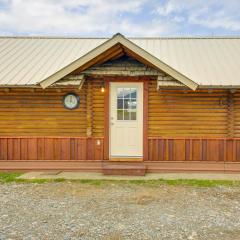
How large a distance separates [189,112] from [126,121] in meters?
1.72

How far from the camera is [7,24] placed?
58469mm

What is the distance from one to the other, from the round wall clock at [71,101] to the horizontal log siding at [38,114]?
98 millimetres

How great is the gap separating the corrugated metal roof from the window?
5.33 ft

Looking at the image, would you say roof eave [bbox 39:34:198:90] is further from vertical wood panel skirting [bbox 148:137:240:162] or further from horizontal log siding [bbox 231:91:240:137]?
vertical wood panel skirting [bbox 148:137:240:162]

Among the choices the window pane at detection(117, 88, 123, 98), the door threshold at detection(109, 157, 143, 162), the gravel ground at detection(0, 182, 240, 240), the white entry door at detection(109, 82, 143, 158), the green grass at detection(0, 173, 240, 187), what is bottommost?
the gravel ground at detection(0, 182, 240, 240)

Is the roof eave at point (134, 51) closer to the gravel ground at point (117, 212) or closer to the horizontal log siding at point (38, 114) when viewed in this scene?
the horizontal log siding at point (38, 114)

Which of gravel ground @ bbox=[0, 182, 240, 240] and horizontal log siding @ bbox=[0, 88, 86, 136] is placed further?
horizontal log siding @ bbox=[0, 88, 86, 136]

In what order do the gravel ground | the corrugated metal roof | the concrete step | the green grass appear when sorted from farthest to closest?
the corrugated metal roof → the concrete step → the green grass → the gravel ground

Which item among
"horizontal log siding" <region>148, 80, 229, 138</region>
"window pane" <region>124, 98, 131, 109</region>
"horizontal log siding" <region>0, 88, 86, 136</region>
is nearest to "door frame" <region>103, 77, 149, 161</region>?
"horizontal log siding" <region>148, 80, 229, 138</region>

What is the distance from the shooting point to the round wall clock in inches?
338

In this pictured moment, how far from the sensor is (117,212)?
530 centimetres

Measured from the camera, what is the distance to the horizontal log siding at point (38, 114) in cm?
863

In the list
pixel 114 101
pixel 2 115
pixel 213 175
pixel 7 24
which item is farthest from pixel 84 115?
pixel 7 24

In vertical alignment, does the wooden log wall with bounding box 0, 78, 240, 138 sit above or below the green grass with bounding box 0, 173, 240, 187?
above
